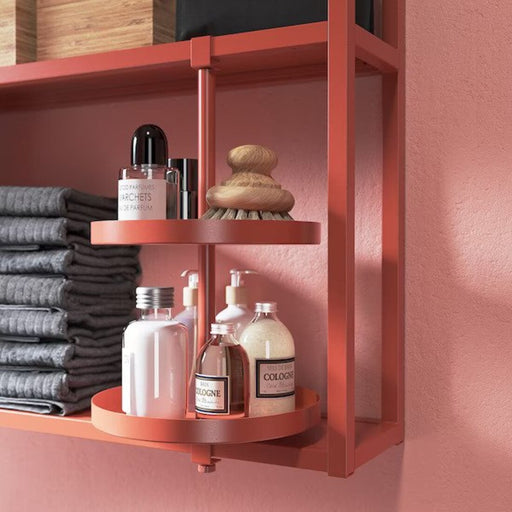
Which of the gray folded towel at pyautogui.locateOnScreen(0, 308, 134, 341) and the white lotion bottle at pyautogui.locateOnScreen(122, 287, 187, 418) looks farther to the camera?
the gray folded towel at pyautogui.locateOnScreen(0, 308, 134, 341)

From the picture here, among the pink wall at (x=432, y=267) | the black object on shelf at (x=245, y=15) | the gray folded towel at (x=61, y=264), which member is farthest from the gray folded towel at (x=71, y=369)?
the black object on shelf at (x=245, y=15)

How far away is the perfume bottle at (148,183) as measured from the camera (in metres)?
0.97

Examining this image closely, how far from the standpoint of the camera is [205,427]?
0.92 metres

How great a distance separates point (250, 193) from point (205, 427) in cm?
27

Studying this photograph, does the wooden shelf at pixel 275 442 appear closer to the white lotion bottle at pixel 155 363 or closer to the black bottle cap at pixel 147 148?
the white lotion bottle at pixel 155 363

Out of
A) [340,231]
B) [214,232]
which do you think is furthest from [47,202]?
[340,231]

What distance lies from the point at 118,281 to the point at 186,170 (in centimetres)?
31

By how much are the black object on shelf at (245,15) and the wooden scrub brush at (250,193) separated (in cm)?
16

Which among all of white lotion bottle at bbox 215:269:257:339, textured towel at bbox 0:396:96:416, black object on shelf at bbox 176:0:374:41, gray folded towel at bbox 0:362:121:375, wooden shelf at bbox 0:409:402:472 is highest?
black object on shelf at bbox 176:0:374:41

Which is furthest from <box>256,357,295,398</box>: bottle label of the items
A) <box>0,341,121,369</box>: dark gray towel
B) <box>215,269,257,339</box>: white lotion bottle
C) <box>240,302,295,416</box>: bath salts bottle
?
<box>0,341,121,369</box>: dark gray towel

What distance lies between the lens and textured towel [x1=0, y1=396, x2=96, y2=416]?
3.73ft

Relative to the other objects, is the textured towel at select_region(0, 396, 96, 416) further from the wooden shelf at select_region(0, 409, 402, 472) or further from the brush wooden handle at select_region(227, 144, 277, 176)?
the brush wooden handle at select_region(227, 144, 277, 176)

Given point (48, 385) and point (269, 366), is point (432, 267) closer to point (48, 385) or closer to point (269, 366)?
point (269, 366)

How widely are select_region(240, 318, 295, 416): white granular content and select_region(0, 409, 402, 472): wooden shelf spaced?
0.16 ft
